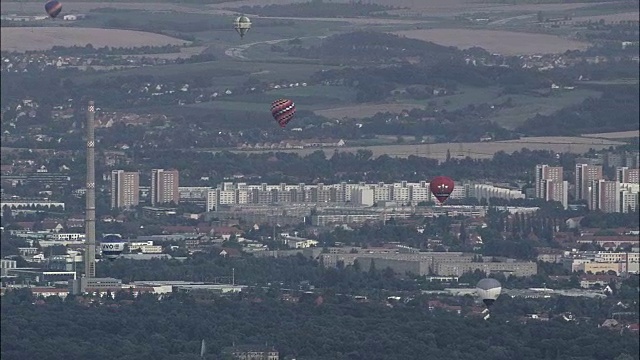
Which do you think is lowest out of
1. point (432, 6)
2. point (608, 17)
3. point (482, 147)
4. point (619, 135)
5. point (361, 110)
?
point (482, 147)

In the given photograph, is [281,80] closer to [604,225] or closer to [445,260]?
[604,225]

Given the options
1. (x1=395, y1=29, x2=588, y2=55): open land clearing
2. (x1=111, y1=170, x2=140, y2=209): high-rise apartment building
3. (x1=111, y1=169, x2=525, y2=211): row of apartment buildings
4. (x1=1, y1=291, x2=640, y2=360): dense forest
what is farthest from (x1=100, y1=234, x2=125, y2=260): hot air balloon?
(x1=395, y1=29, x2=588, y2=55): open land clearing

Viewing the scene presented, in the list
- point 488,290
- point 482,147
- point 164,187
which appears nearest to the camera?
point 488,290

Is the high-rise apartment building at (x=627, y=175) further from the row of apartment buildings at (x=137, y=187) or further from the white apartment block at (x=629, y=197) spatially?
the row of apartment buildings at (x=137, y=187)

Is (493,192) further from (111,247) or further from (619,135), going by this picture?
(111,247)

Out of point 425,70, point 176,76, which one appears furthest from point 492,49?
point 176,76

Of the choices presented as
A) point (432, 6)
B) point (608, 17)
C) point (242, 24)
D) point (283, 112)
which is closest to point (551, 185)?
point (432, 6)

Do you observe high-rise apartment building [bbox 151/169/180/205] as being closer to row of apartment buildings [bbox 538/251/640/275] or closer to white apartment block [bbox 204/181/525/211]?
white apartment block [bbox 204/181/525/211]

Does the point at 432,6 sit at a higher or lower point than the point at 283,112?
higher
